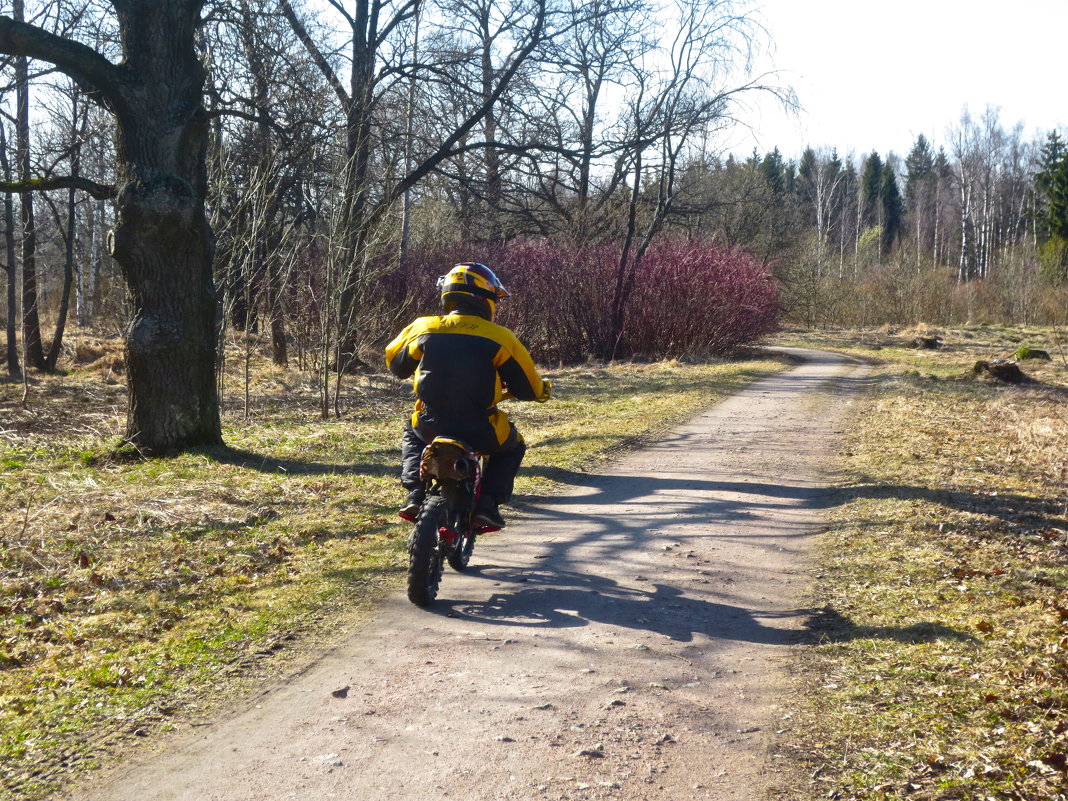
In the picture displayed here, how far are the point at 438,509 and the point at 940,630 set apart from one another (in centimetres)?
273

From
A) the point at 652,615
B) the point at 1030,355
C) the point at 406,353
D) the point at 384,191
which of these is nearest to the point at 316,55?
the point at 384,191

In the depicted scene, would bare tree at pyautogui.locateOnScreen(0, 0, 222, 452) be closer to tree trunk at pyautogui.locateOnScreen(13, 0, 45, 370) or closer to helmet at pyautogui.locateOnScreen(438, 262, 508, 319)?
helmet at pyautogui.locateOnScreen(438, 262, 508, 319)

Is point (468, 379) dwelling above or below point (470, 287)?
below

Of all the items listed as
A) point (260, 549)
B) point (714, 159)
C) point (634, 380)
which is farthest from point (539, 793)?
point (714, 159)

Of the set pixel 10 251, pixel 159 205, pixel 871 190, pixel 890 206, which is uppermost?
pixel 871 190

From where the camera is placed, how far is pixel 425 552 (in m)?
5.17

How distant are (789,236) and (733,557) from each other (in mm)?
44107

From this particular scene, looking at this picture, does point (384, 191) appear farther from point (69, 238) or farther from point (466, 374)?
point (466, 374)

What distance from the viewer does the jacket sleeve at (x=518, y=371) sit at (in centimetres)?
551

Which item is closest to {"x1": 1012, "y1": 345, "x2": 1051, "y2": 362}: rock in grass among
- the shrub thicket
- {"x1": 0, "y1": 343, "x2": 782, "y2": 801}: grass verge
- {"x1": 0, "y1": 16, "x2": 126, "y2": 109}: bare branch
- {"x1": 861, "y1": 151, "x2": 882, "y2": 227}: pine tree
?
the shrub thicket

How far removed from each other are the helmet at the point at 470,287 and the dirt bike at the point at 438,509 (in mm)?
848

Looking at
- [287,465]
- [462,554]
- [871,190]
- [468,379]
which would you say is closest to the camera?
[468,379]

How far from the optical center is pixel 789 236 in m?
48.1

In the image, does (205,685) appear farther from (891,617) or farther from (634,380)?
(634,380)
